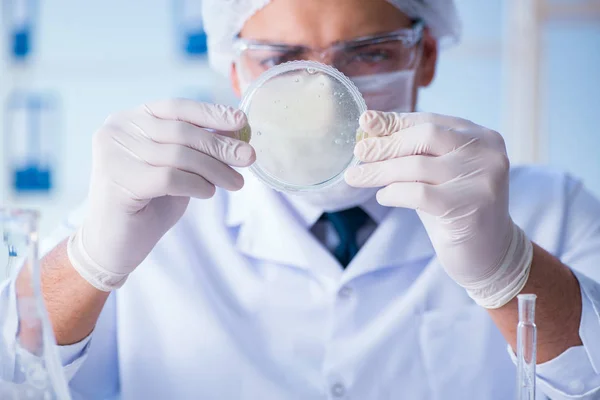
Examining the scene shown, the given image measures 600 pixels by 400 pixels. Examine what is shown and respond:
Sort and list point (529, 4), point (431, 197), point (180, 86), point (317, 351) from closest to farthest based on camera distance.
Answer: point (431, 197), point (317, 351), point (529, 4), point (180, 86)

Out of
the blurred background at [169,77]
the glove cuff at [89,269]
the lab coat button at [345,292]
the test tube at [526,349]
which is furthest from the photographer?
the blurred background at [169,77]

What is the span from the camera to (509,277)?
3.67ft

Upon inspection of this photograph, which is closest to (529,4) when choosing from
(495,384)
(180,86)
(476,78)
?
(476,78)

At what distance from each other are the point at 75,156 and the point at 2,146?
15.3 inches

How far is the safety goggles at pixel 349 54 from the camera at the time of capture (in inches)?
51.2

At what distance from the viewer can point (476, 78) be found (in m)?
3.25

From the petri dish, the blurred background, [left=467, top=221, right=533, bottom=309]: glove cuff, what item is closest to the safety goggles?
the petri dish

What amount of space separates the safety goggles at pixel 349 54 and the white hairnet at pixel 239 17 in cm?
6

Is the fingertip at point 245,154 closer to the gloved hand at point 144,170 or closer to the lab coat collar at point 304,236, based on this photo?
the gloved hand at point 144,170

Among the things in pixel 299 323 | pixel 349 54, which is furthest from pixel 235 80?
pixel 299 323

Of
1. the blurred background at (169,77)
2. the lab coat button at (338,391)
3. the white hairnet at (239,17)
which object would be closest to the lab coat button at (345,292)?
the lab coat button at (338,391)

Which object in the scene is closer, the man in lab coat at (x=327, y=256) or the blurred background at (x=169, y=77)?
the man in lab coat at (x=327, y=256)

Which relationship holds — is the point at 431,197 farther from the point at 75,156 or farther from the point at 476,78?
the point at 75,156

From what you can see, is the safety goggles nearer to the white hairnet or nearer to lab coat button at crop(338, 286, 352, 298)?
the white hairnet
